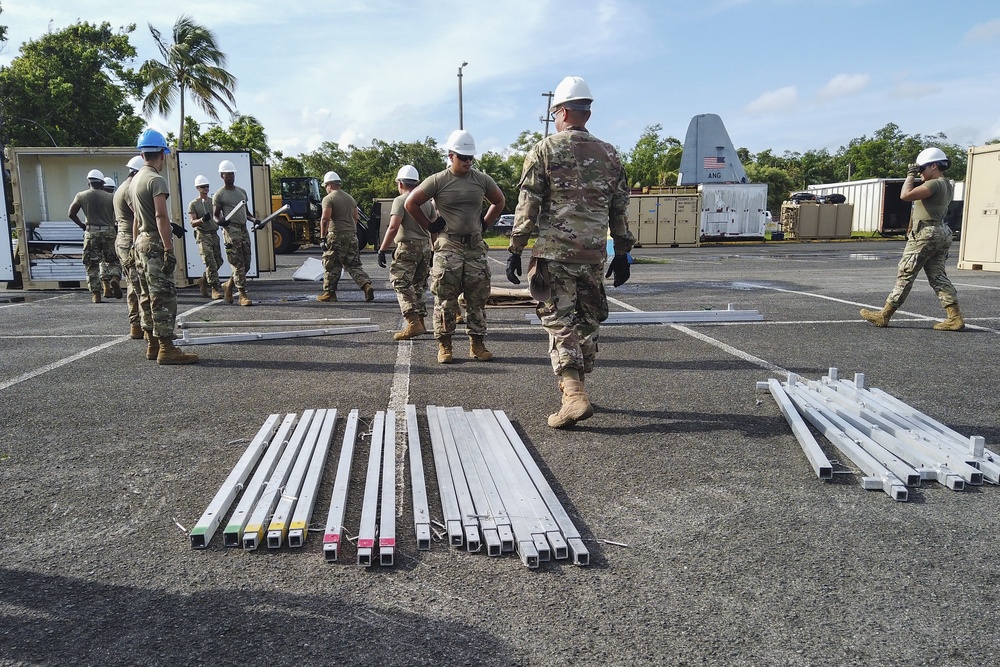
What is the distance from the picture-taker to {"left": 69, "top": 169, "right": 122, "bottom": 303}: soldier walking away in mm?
11586

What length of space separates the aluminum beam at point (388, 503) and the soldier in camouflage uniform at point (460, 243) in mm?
2505

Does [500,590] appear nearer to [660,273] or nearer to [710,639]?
[710,639]

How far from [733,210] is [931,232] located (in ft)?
92.3

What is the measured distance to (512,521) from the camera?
301cm

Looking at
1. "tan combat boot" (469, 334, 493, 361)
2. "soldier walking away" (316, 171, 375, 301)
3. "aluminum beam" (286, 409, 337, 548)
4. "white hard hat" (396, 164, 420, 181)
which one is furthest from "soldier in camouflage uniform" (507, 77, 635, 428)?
"soldier walking away" (316, 171, 375, 301)

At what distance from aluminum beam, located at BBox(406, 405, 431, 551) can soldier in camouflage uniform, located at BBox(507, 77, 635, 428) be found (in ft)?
3.14

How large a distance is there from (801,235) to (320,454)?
37.3 meters

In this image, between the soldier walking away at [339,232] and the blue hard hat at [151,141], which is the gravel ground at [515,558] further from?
the soldier walking away at [339,232]

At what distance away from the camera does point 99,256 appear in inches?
469

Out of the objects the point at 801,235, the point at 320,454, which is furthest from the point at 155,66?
the point at 320,454

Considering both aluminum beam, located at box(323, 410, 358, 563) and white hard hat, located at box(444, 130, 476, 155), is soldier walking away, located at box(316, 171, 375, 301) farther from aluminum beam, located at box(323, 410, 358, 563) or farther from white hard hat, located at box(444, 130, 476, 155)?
aluminum beam, located at box(323, 410, 358, 563)

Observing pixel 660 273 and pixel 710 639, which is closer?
pixel 710 639

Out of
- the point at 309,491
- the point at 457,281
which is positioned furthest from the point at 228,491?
the point at 457,281

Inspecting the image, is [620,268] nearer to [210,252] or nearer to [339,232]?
[339,232]
